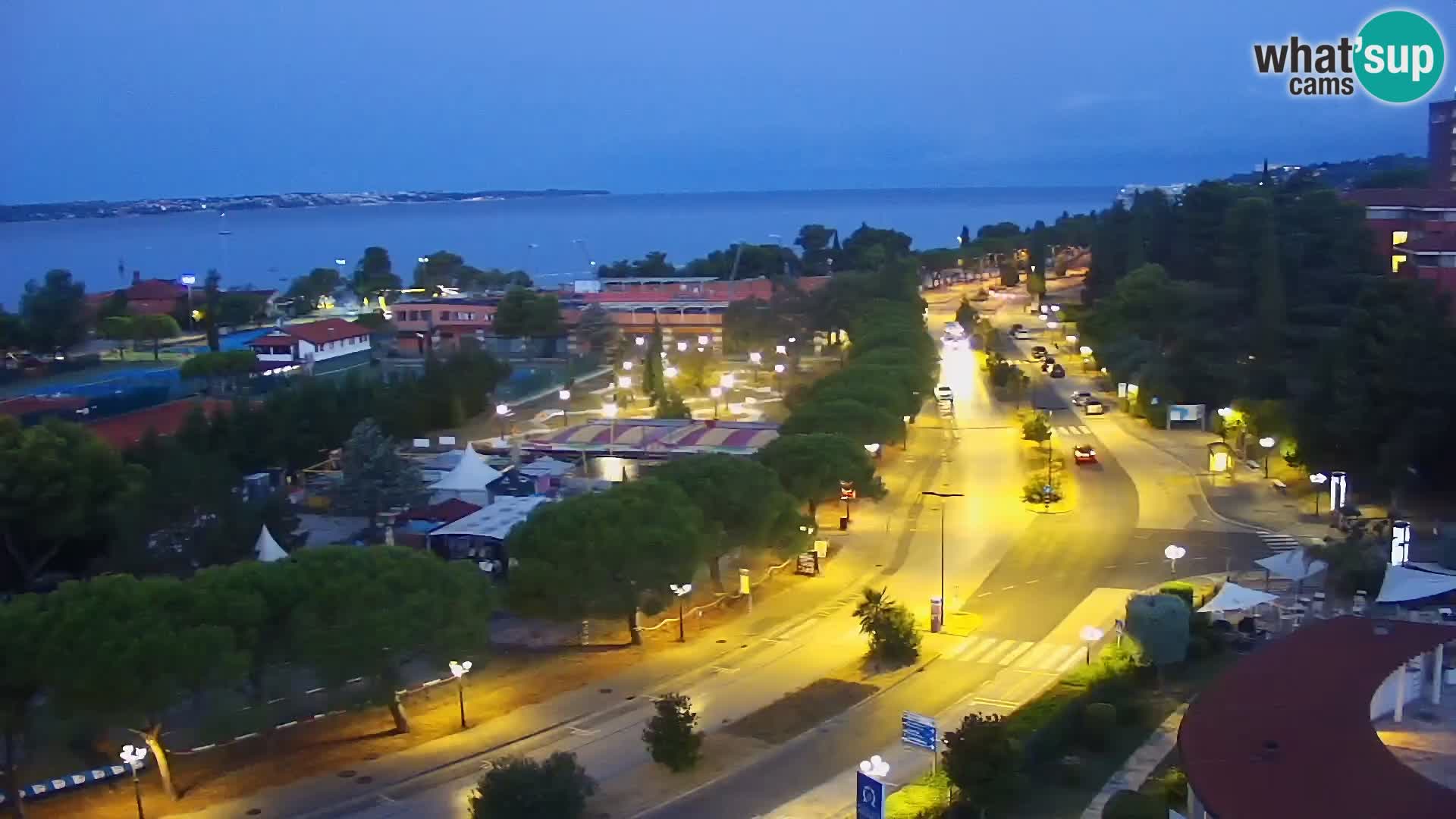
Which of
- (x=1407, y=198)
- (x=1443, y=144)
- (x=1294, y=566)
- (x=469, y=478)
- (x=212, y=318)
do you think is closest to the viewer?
(x=1294, y=566)

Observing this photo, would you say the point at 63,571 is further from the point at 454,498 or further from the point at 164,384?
the point at 164,384

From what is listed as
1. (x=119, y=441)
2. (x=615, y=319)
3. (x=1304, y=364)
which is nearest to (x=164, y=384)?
(x=119, y=441)

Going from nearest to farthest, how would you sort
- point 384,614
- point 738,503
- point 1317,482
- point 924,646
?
point 384,614 → point 924,646 → point 738,503 → point 1317,482

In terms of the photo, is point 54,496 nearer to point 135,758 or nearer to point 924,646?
point 135,758

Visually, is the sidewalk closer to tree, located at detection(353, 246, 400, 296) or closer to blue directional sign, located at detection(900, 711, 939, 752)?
blue directional sign, located at detection(900, 711, 939, 752)

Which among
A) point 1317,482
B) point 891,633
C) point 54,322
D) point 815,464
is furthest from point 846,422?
point 54,322

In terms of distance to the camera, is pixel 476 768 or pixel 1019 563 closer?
pixel 476 768
